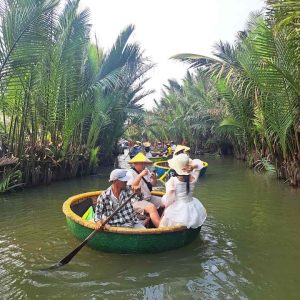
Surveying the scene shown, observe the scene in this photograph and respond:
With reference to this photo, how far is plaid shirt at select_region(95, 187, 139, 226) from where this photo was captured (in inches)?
222

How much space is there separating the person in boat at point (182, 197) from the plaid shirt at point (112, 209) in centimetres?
58

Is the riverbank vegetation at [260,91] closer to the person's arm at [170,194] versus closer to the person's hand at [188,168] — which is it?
the person's hand at [188,168]

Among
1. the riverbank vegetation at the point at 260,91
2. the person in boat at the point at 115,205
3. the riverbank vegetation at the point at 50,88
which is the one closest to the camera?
the person in boat at the point at 115,205

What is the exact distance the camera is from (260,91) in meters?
13.3

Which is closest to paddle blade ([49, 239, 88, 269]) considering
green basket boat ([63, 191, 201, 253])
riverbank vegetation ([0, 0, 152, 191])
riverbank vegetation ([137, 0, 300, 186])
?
green basket boat ([63, 191, 201, 253])

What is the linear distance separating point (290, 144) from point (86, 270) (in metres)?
8.26

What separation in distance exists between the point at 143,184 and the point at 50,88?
7.07m

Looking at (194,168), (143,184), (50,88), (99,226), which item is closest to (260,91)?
(50,88)

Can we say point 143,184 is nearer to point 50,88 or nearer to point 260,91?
point 50,88

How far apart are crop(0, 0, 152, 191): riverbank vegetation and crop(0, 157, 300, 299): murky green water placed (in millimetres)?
3375

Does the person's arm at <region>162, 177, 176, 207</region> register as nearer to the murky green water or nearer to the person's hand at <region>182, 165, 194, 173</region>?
the person's hand at <region>182, 165, 194, 173</region>

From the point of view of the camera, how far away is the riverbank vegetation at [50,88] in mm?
9633

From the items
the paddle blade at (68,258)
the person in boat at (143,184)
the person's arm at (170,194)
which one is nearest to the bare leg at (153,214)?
the person in boat at (143,184)

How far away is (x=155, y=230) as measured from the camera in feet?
17.7
